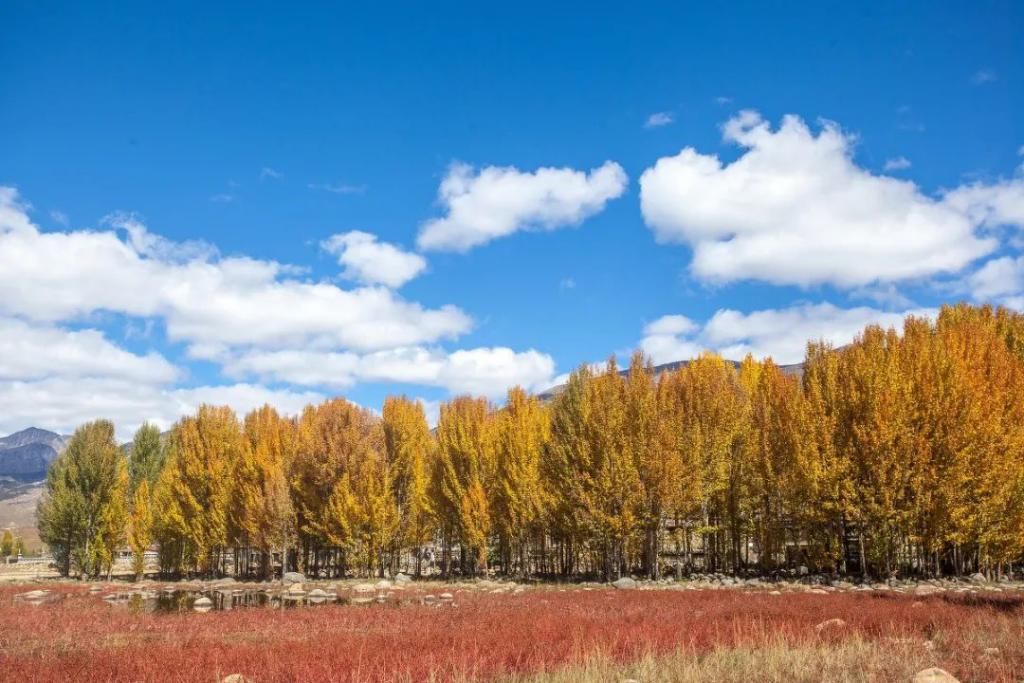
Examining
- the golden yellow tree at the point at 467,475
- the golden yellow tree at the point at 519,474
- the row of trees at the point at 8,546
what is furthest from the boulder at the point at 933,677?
the row of trees at the point at 8,546

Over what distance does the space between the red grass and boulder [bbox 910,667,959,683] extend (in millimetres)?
956

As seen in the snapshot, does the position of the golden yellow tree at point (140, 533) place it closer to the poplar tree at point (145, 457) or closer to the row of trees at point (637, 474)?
the row of trees at point (637, 474)

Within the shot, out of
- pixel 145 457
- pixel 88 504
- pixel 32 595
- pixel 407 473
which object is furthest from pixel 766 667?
pixel 145 457

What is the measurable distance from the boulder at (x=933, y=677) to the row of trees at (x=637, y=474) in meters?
21.9

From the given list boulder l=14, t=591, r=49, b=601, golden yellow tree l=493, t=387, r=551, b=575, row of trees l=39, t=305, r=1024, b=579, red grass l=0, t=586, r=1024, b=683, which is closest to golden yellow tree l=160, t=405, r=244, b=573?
row of trees l=39, t=305, r=1024, b=579

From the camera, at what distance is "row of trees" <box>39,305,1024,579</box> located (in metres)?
33.2

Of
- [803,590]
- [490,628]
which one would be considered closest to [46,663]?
[490,628]

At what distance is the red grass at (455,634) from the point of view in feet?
38.9

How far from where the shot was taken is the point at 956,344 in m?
35.8

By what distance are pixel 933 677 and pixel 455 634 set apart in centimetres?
955

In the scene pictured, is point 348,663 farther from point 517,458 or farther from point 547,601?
point 517,458

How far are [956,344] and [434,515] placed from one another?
109ft

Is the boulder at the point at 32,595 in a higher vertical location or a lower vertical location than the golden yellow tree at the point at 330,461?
lower

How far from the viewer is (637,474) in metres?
38.2
